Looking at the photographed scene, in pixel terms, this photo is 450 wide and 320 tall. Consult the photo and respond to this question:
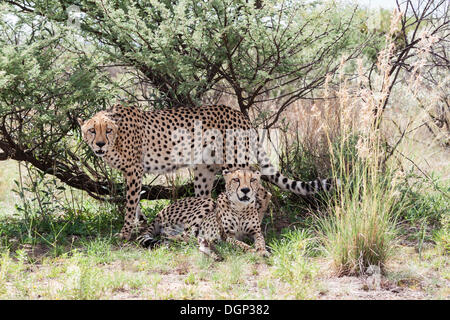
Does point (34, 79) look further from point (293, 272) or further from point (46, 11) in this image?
point (293, 272)

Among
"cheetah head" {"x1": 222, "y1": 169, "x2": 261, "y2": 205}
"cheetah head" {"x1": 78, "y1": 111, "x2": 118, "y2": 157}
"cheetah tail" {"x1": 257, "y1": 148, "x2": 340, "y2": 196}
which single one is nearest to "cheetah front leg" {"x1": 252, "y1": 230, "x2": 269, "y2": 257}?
"cheetah head" {"x1": 222, "y1": 169, "x2": 261, "y2": 205}

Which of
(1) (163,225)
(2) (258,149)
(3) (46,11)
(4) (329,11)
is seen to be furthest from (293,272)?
(3) (46,11)

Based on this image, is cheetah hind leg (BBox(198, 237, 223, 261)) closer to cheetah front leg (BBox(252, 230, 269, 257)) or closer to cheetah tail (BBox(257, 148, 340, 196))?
cheetah front leg (BBox(252, 230, 269, 257))

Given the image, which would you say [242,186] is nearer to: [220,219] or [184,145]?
[220,219]

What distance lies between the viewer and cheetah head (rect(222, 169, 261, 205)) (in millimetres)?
4445

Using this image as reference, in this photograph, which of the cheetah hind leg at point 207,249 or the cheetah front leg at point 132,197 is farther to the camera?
the cheetah front leg at point 132,197

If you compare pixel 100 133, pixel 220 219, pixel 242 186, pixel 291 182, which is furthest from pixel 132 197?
pixel 291 182

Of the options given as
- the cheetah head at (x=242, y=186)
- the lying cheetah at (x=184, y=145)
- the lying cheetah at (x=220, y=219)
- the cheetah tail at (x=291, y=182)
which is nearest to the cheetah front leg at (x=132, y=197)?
the lying cheetah at (x=184, y=145)

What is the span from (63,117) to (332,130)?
8.69ft

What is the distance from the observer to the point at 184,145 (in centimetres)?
541

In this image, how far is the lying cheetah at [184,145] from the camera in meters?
5.09

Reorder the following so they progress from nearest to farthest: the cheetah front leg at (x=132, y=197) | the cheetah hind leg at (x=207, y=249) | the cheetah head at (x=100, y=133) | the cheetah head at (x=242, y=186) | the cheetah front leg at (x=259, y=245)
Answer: the cheetah hind leg at (x=207, y=249)
the cheetah front leg at (x=259, y=245)
the cheetah head at (x=242, y=186)
the cheetah head at (x=100, y=133)
the cheetah front leg at (x=132, y=197)

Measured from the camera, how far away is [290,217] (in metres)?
5.52

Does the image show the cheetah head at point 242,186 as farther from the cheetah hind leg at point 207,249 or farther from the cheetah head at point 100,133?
the cheetah head at point 100,133
